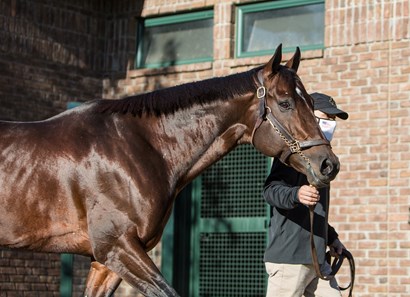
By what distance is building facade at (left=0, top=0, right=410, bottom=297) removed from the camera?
36.4 feet

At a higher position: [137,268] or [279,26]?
[279,26]

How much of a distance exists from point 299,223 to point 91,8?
7072 millimetres

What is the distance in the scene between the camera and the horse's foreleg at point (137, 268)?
668 centimetres

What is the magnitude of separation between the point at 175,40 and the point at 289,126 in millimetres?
6410

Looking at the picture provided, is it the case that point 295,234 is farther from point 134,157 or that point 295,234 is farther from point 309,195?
point 134,157

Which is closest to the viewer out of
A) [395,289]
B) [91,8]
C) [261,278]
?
[395,289]

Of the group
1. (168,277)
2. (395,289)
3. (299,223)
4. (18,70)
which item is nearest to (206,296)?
(168,277)

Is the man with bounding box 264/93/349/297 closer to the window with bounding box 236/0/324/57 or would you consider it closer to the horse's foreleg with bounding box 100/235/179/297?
the horse's foreleg with bounding box 100/235/179/297

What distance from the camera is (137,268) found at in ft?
22.0

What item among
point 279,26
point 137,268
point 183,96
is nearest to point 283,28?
point 279,26

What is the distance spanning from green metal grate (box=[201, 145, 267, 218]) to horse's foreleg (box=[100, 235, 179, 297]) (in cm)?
537

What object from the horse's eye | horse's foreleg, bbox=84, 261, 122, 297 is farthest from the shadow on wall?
the horse's eye

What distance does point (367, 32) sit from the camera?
1144 centimetres

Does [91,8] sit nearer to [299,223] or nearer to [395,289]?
[395,289]
